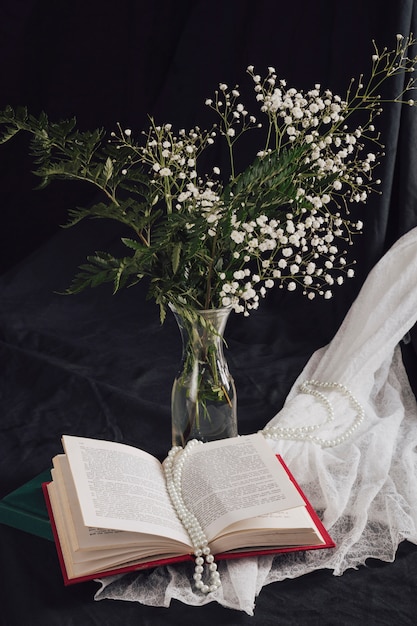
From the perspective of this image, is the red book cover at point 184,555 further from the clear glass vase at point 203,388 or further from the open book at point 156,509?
the clear glass vase at point 203,388

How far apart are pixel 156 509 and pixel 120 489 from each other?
6 centimetres

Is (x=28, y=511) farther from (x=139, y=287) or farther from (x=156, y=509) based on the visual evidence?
(x=139, y=287)

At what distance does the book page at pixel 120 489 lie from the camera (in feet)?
3.65

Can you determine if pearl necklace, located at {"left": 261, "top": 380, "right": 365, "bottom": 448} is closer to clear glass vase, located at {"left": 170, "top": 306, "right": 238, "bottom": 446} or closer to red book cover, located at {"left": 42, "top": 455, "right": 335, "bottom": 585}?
clear glass vase, located at {"left": 170, "top": 306, "right": 238, "bottom": 446}

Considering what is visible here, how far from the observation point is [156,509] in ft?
3.87

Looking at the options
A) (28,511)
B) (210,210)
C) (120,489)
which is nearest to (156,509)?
(120,489)

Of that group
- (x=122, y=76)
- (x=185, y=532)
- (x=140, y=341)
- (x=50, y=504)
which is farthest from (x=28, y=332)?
(x=185, y=532)

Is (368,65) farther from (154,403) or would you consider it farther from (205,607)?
(205,607)

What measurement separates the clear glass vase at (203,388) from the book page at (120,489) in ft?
0.36

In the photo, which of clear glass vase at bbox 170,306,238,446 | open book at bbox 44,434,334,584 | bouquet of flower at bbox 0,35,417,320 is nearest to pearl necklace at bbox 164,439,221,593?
open book at bbox 44,434,334,584

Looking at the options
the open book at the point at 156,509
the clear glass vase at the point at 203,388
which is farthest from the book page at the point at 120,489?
the clear glass vase at the point at 203,388

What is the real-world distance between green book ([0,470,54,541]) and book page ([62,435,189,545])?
0.50 feet

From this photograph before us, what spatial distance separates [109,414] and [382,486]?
70cm

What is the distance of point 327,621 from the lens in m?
1.16
